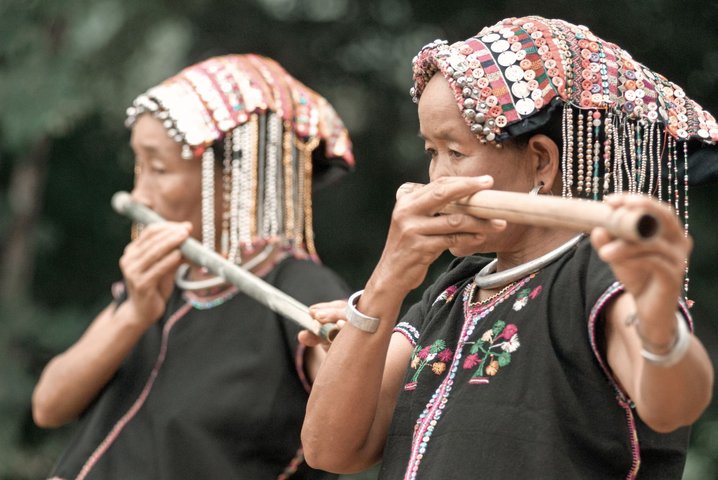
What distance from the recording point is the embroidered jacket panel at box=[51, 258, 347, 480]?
2992 mm

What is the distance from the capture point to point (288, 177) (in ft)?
11.2

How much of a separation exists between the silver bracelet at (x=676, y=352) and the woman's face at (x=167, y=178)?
1951mm

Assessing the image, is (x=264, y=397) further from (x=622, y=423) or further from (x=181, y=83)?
(x=622, y=423)

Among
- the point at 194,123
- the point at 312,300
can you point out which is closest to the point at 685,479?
the point at 312,300

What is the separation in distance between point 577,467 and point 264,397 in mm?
1286

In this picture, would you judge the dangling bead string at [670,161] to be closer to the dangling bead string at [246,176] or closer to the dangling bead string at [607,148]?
the dangling bead string at [607,148]

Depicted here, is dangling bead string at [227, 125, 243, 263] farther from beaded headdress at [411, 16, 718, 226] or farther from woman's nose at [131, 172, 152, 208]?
beaded headdress at [411, 16, 718, 226]

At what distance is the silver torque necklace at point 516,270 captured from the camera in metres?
2.00

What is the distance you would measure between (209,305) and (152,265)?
189mm

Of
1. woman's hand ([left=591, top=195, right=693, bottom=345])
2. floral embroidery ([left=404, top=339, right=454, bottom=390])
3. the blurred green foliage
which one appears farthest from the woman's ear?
the blurred green foliage

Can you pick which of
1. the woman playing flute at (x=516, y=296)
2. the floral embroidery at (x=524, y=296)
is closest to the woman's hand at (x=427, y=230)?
the woman playing flute at (x=516, y=296)

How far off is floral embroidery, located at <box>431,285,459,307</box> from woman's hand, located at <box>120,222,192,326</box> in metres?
1.12

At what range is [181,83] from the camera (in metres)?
3.43

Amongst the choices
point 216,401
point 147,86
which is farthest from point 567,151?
point 147,86
